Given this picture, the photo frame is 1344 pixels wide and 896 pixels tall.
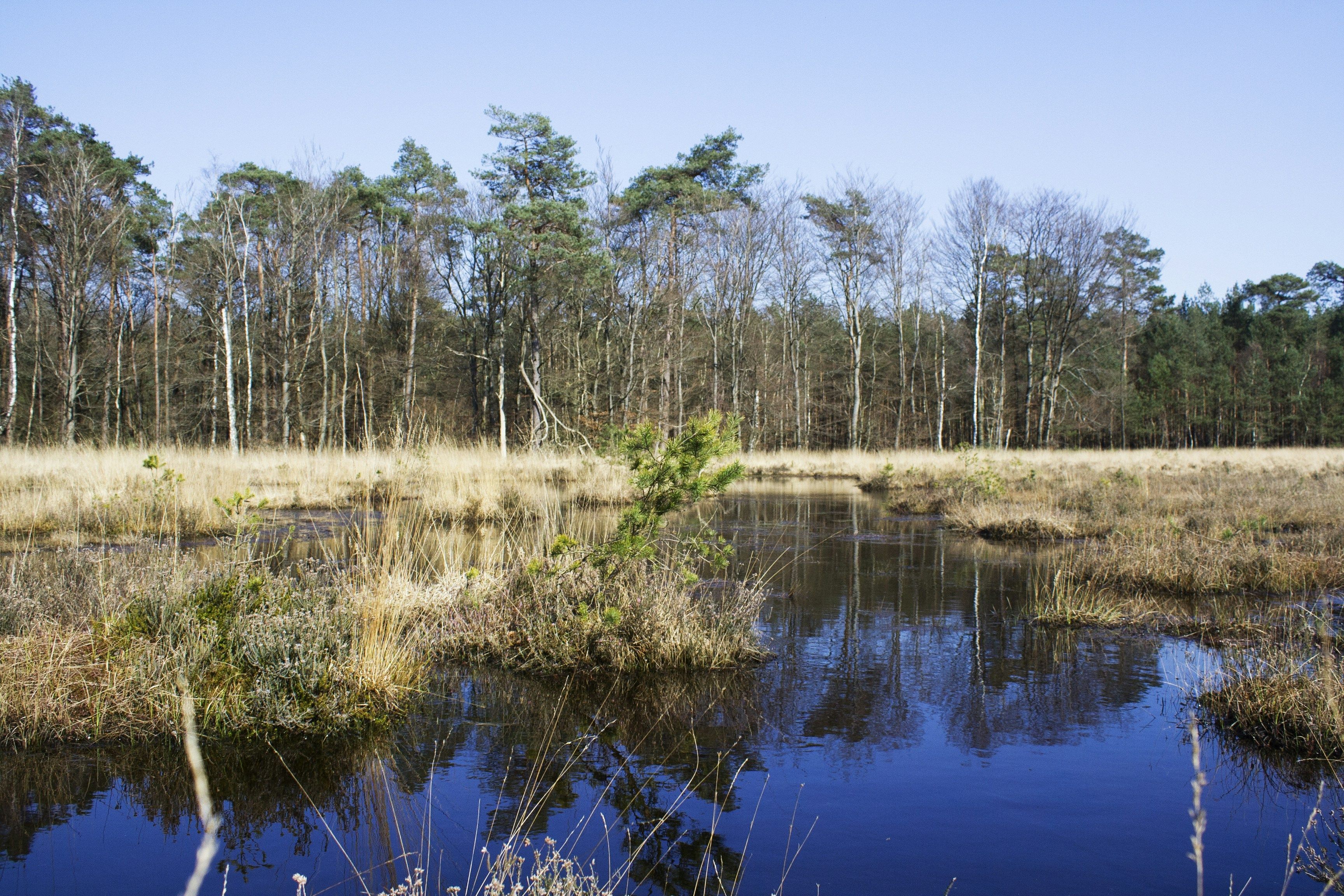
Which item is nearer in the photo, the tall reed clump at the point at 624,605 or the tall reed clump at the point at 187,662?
the tall reed clump at the point at 187,662

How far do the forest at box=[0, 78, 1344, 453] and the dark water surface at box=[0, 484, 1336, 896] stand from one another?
17.3m

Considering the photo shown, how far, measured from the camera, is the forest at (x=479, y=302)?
26484mm

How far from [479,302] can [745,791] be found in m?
31.0

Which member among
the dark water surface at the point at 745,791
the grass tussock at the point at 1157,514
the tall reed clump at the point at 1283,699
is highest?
the grass tussock at the point at 1157,514

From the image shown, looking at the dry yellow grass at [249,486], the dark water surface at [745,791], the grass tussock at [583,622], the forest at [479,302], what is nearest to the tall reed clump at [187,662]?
the dark water surface at [745,791]

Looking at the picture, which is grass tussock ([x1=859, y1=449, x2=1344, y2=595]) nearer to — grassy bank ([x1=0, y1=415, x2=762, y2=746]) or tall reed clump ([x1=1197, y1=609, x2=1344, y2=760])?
tall reed clump ([x1=1197, y1=609, x2=1344, y2=760])

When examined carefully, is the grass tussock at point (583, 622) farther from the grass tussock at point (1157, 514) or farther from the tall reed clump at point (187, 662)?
the grass tussock at point (1157, 514)

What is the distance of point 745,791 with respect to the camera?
4109 mm

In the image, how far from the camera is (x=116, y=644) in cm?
487

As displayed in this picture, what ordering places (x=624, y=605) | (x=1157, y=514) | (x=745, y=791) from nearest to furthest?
(x=745, y=791), (x=624, y=605), (x=1157, y=514)

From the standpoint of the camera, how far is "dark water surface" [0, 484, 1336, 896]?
11.1 feet

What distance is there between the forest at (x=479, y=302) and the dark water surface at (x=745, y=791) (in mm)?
17335

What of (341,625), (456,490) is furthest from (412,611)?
(456,490)

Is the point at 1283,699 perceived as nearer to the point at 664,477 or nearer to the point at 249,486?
the point at 664,477
